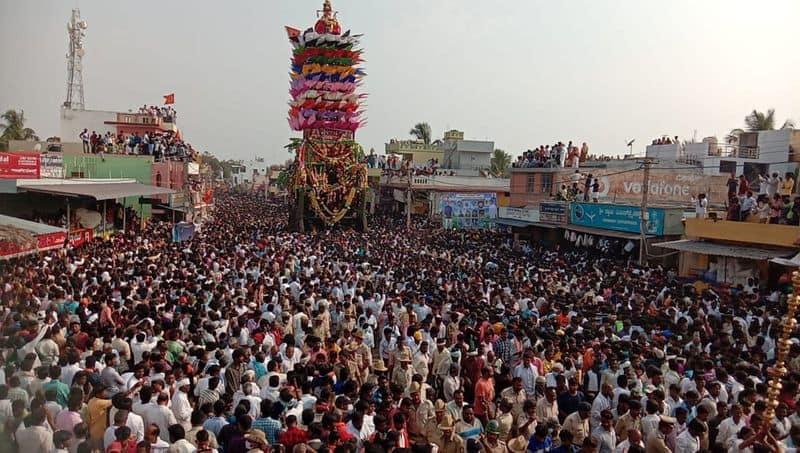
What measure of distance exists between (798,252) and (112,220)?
72.5ft

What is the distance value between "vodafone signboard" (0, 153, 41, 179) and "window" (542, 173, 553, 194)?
20598mm

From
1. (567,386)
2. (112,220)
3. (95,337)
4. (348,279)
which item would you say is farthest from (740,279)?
(112,220)

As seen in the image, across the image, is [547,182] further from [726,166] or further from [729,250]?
[729,250]

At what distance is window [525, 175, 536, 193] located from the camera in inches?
1220

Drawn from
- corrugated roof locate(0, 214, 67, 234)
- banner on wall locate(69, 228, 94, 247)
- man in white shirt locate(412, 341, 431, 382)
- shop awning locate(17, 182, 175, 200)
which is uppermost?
shop awning locate(17, 182, 175, 200)

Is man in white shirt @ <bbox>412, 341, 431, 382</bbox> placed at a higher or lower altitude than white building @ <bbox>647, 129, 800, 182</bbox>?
lower

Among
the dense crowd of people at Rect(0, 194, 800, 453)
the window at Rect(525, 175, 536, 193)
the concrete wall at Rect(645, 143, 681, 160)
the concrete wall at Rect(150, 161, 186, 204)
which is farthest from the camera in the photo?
the concrete wall at Rect(645, 143, 681, 160)

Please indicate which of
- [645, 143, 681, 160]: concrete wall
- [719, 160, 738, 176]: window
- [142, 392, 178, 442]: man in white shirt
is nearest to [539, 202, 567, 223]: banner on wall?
[645, 143, 681, 160]: concrete wall

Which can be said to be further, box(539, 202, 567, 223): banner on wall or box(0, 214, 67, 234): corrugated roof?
box(539, 202, 567, 223): banner on wall

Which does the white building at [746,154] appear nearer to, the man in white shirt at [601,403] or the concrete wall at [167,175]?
the concrete wall at [167,175]

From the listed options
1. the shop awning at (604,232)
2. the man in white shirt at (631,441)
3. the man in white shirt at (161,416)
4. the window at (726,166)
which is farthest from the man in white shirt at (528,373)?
the window at (726,166)

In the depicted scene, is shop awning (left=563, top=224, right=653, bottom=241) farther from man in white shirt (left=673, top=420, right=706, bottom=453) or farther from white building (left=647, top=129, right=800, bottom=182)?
man in white shirt (left=673, top=420, right=706, bottom=453)

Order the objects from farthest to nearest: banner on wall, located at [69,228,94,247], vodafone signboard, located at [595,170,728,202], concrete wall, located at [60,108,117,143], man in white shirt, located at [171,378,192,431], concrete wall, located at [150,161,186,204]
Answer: concrete wall, located at [60,108,117,143]
concrete wall, located at [150,161,186,204]
vodafone signboard, located at [595,170,728,202]
banner on wall, located at [69,228,94,247]
man in white shirt, located at [171,378,192,431]

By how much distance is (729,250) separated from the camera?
55.0 ft
